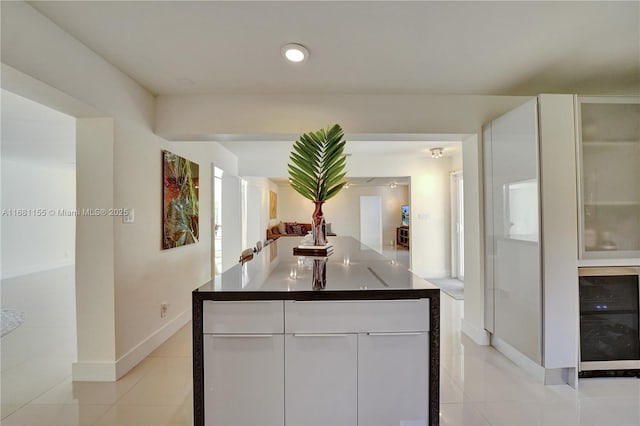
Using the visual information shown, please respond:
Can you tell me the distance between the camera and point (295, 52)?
1.87 metres

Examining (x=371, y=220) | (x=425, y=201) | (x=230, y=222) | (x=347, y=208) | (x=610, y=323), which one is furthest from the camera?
(x=371, y=220)

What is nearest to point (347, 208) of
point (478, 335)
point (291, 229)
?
point (291, 229)

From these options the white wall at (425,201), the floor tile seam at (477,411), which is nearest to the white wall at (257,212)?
the white wall at (425,201)

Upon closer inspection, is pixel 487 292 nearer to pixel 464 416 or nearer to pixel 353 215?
pixel 464 416

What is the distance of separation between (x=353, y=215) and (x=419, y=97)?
799 centimetres

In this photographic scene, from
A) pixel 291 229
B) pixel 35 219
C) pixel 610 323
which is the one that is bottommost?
pixel 610 323

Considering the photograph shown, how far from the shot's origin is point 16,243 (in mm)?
5617

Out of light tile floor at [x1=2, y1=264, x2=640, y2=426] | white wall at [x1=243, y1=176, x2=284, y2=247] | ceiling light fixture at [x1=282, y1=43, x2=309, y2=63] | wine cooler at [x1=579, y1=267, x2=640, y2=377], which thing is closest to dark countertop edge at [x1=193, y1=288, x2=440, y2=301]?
light tile floor at [x1=2, y1=264, x2=640, y2=426]

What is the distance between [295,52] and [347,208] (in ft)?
28.6

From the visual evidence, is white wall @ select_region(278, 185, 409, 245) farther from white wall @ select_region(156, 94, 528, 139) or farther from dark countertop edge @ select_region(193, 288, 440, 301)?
dark countertop edge @ select_region(193, 288, 440, 301)

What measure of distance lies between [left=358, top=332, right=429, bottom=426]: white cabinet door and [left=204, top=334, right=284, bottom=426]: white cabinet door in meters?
0.34

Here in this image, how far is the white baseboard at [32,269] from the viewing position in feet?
18.1

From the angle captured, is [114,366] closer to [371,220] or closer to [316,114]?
[316,114]

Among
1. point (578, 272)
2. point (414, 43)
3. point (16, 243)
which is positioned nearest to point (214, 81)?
point (414, 43)
